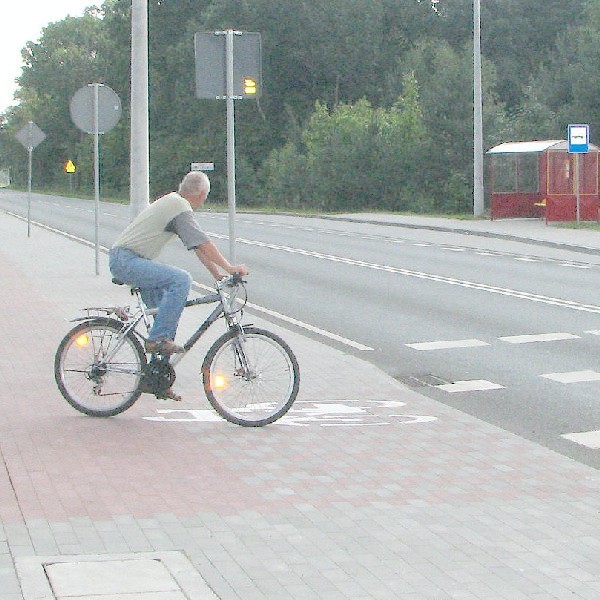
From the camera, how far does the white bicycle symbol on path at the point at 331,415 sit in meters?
9.15

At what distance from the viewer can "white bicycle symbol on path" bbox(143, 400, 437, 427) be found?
30.0 ft

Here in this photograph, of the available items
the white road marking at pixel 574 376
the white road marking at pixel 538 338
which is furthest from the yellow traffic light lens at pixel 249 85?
the white road marking at pixel 574 376

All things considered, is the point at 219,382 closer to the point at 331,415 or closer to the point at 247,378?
the point at 247,378

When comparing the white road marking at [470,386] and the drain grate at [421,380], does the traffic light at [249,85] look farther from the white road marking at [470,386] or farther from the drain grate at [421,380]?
the white road marking at [470,386]

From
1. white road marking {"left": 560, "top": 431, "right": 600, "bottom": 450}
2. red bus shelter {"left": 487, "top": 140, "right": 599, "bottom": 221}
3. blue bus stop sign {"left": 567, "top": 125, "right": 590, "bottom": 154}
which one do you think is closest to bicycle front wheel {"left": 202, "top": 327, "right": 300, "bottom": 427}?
white road marking {"left": 560, "top": 431, "right": 600, "bottom": 450}

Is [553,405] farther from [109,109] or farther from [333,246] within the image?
[333,246]

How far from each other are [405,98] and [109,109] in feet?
138

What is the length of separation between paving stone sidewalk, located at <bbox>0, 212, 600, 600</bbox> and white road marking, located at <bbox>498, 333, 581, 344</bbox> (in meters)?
3.50

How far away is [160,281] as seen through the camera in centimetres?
912

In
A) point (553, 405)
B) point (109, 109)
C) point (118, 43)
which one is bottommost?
point (553, 405)

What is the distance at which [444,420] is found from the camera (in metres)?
9.23

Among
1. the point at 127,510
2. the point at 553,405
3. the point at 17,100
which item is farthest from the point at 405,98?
the point at 17,100

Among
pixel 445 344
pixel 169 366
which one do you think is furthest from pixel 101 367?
pixel 445 344

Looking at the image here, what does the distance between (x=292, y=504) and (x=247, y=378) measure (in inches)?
99.2
